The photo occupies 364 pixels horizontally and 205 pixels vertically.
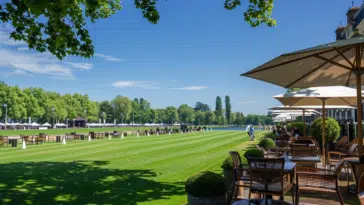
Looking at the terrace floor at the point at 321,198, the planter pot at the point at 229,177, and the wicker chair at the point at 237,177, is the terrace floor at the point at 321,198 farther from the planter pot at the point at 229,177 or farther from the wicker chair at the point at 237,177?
the wicker chair at the point at 237,177

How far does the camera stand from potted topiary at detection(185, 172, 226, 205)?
591 cm

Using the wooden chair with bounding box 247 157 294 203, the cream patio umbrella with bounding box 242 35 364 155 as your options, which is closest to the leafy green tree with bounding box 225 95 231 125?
the cream patio umbrella with bounding box 242 35 364 155

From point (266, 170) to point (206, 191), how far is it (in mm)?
1299

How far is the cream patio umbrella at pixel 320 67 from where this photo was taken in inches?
203

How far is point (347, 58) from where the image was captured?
607 cm

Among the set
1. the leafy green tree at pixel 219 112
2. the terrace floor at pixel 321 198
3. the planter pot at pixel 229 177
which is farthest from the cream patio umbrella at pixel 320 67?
the leafy green tree at pixel 219 112

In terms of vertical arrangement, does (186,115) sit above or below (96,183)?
above

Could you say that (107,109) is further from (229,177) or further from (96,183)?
(229,177)

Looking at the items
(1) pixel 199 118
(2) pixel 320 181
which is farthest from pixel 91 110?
(2) pixel 320 181

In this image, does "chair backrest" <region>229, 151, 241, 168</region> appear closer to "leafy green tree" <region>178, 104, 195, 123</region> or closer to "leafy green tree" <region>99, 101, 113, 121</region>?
"leafy green tree" <region>99, 101, 113, 121</region>

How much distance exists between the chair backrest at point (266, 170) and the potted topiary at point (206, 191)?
36.6 inches

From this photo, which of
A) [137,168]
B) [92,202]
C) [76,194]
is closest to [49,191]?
[76,194]

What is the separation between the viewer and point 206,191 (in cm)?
590

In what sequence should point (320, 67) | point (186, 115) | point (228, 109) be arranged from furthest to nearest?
point (228, 109) → point (186, 115) → point (320, 67)
